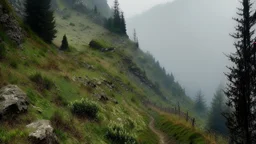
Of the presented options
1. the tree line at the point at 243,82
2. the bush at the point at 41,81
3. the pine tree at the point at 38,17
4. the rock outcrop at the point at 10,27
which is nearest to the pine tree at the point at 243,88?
the tree line at the point at 243,82

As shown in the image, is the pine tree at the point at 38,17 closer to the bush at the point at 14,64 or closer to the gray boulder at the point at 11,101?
the bush at the point at 14,64

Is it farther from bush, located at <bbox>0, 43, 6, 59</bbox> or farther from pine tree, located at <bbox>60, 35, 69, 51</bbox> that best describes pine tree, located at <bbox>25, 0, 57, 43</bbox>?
bush, located at <bbox>0, 43, 6, 59</bbox>

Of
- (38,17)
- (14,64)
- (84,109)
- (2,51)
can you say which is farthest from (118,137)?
(38,17)

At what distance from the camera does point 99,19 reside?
156875 millimetres

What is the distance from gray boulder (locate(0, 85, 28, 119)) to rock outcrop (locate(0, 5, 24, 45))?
1340 centimetres

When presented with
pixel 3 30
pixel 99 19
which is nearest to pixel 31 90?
pixel 3 30

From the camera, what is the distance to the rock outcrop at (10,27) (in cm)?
2817

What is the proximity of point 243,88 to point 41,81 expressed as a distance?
1625 centimetres

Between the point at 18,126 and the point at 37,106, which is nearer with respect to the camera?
the point at 18,126

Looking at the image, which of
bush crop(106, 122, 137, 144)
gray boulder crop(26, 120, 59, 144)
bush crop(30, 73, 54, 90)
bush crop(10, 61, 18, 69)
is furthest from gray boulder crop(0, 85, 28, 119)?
bush crop(106, 122, 137, 144)

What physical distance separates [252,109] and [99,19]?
146 m

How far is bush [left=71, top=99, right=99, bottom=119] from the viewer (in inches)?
858

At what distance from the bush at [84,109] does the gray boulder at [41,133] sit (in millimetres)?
6707

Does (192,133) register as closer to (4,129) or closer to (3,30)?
(4,129)
